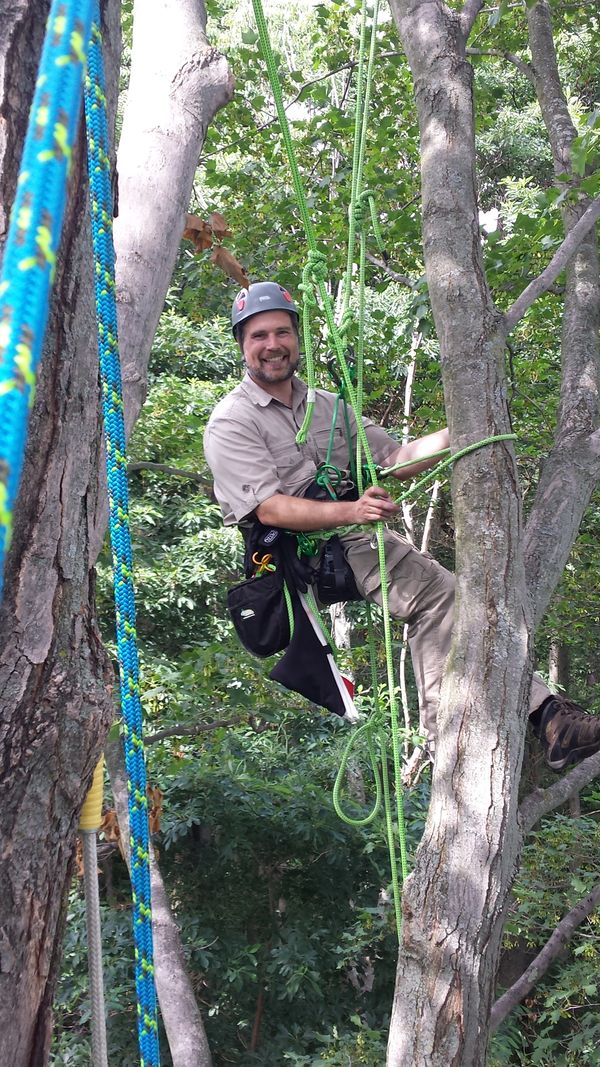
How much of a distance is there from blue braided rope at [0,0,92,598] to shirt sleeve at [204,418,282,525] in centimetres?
219

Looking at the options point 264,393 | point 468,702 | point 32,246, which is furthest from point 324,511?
point 32,246

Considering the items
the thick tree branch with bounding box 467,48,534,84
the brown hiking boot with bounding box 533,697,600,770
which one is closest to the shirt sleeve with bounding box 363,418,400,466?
the brown hiking boot with bounding box 533,697,600,770

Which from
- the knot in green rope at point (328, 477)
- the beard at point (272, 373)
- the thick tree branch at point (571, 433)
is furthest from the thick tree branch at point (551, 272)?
the beard at point (272, 373)

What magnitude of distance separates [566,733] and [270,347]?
1.41 metres

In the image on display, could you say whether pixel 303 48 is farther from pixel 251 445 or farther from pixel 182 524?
pixel 251 445

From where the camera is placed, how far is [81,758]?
100 centimetres

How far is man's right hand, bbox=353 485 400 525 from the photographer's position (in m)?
2.54

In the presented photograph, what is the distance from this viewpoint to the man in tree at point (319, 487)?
105 inches

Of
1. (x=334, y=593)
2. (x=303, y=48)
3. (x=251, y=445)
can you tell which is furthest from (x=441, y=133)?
(x=303, y=48)

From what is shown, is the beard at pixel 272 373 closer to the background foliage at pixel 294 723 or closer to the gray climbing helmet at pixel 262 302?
the gray climbing helmet at pixel 262 302

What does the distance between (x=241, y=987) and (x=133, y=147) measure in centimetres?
487

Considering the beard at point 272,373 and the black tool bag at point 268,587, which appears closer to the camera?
the black tool bag at point 268,587

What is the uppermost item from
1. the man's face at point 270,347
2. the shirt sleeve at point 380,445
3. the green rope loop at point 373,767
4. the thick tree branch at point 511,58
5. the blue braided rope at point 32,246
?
the thick tree branch at point 511,58

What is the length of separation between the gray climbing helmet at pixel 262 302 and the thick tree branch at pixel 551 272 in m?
0.74
